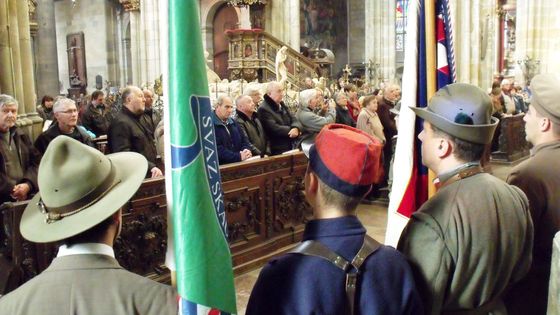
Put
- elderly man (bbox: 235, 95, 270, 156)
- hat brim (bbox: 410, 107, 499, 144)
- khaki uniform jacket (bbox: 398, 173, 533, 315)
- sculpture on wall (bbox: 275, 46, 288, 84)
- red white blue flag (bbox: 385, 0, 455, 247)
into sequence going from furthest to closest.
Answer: sculpture on wall (bbox: 275, 46, 288, 84) → elderly man (bbox: 235, 95, 270, 156) → red white blue flag (bbox: 385, 0, 455, 247) → hat brim (bbox: 410, 107, 499, 144) → khaki uniform jacket (bbox: 398, 173, 533, 315)

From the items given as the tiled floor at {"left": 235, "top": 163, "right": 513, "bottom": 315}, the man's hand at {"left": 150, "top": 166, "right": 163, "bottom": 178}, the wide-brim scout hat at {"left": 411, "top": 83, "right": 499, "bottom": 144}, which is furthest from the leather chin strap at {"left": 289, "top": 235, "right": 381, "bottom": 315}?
the man's hand at {"left": 150, "top": 166, "right": 163, "bottom": 178}

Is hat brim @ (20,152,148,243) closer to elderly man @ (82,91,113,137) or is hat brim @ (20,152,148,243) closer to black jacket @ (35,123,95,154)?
black jacket @ (35,123,95,154)

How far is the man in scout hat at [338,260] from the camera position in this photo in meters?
1.63

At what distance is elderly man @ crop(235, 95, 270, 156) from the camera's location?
618cm

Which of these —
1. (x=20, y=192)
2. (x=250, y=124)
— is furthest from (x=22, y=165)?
(x=250, y=124)

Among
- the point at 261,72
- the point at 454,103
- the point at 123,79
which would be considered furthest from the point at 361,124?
the point at 123,79

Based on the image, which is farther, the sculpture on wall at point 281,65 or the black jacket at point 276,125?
the sculpture on wall at point 281,65

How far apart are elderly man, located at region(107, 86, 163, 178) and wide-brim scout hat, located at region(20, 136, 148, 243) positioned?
3.66m

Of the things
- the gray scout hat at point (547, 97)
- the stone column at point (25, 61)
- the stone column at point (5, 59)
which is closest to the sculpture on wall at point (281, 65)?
the stone column at point (25, 61)

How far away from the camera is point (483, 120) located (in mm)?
2080

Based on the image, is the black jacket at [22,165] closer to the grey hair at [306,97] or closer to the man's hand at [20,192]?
the man's hand at [20,192]

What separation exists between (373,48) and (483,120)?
22.5 m

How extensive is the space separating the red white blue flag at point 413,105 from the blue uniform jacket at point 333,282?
0.96m

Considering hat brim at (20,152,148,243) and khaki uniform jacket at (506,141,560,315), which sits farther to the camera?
khaki uniform jacket at (506,141,560,315)
